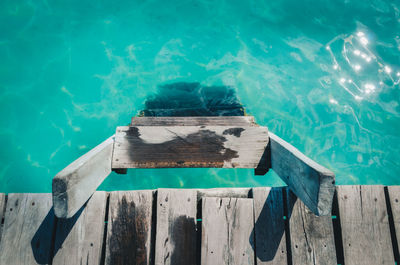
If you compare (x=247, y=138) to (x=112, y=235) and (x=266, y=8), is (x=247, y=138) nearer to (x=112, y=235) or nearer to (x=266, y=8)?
(x=112, y=235)

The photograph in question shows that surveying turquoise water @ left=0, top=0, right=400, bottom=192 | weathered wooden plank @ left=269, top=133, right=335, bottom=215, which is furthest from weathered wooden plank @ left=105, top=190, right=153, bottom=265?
turquoise water @ left=0, top=0, right=400, bottom=192

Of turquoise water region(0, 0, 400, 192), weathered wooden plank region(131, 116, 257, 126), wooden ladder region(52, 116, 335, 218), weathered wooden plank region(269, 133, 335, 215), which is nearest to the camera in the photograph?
weathered wooden plank region(269, 133, 335, 215)

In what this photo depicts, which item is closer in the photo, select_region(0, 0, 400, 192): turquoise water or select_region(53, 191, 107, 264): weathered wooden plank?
select_region(53, 191, 107, 264): weathered wooden plank

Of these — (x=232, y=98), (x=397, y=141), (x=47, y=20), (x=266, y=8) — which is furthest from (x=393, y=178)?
(x=47, y=20)

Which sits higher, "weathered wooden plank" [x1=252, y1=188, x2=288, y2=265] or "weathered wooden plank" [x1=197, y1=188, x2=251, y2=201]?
"weathered wooden plank" [x1=197, y1=188, x2=251, y2=201]

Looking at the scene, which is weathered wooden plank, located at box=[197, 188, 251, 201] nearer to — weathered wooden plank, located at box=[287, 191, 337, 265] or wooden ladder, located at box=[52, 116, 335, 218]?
wooden ladder, located at box=[52, 116, 335, 218]

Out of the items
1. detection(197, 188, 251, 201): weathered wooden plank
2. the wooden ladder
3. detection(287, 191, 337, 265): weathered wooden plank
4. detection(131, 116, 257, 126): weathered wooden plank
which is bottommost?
detection(287, 191, 337, 265): weathered wooden plank

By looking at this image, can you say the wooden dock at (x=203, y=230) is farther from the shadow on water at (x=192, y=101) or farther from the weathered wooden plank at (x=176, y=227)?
the shadow on water at (x=192, y=101)

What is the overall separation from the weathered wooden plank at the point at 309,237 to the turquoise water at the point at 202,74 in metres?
3.14

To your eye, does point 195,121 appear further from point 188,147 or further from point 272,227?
point 272,227

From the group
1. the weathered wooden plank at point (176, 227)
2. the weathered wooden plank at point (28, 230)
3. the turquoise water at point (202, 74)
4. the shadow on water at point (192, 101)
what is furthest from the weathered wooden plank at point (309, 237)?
the turquoise water at point (202, 74)

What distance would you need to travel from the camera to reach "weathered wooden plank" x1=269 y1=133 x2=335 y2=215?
4.62ft

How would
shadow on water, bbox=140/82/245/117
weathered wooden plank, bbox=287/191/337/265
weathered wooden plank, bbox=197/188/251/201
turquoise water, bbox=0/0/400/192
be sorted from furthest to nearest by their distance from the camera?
turquoise water, bbox=0/0/400/192 → shadow on water, bbox=140/82/245/117 → weathered wooden plank, bbox=197/188/251/201 → weathered wooden plank, bbox=287/191/337/265

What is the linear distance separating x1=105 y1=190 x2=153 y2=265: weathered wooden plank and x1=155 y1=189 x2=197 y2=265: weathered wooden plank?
108 millimetres
